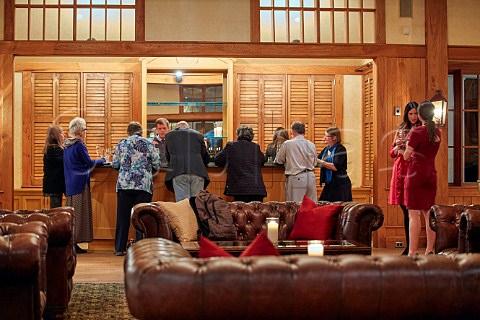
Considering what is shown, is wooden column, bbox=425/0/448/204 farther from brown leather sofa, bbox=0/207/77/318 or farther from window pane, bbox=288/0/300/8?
brown leather sofa, bbox=0/207/77/318

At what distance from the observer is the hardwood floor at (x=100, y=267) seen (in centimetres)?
625

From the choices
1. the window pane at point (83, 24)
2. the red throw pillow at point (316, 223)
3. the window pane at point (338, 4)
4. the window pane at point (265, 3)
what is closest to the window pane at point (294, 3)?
the window pane at point (265, 3)

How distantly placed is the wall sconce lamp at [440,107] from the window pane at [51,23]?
4281mm

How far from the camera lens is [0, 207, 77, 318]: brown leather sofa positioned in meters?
4.49

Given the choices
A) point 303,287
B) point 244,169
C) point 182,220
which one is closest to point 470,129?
point 244,169

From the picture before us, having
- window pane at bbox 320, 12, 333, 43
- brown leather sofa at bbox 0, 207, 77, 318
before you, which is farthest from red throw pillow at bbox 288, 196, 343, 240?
window pane at bbox 320, 12, 333, 43

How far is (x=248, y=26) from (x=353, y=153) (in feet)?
10.3

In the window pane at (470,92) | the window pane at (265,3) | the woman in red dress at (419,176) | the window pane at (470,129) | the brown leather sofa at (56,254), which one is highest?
the window pane at (265,3)

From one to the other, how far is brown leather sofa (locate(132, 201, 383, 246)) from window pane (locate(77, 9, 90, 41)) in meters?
3.37

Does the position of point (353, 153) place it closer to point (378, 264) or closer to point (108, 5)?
point (108, 5)

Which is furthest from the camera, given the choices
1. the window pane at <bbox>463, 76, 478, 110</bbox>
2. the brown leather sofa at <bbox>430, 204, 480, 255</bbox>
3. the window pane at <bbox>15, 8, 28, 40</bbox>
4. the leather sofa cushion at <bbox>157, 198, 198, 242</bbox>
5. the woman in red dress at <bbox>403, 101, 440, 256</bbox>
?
the window pane at <bbox>463, 76, 478, 110</bbox>

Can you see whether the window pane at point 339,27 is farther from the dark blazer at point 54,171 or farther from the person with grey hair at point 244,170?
the dark blazer at point 54,171

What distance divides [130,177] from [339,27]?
2.95 m

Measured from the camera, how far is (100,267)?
6.92 m
